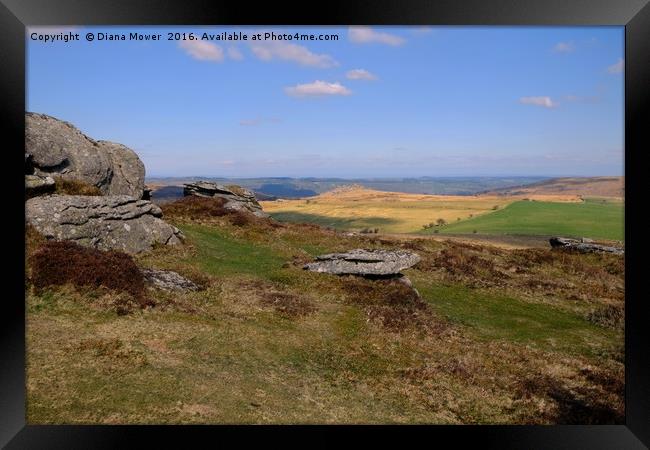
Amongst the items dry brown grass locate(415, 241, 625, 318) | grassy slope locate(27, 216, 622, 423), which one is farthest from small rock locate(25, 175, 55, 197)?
dry brown grass locate(415, 241, 625, 318)

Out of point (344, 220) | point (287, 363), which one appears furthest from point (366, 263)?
point (344, 220)

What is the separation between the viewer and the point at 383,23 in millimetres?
11305

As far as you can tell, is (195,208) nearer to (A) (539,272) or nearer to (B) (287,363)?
(A) (539,272)

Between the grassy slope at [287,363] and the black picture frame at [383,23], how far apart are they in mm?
1229

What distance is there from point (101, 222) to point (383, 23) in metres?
21.1

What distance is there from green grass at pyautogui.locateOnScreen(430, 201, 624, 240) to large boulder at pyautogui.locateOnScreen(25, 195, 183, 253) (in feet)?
172

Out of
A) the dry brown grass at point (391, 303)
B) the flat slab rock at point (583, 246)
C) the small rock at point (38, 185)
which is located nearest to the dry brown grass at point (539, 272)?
the flat slab rock at point (583, 246)

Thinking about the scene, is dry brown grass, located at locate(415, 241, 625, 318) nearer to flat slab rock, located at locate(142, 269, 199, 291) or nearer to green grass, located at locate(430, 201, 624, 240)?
flat slab rock, located at locate(142, 269, 199, 291)

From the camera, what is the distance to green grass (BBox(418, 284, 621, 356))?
2117 centimetres

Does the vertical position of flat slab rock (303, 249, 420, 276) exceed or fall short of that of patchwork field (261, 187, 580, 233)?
it falls short

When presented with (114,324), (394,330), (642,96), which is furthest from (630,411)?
(114,324)

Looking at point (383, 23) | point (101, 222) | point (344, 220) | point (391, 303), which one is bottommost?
point (391, 303)

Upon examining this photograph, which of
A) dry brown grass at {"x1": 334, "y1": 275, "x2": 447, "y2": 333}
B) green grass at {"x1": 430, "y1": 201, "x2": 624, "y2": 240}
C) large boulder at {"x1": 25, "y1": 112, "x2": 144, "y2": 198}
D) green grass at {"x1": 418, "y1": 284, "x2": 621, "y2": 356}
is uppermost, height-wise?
large boulder at {"x1": 25, "y1": 112, "x2": 144, "y2": 198}

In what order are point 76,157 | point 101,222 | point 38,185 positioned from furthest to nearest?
point 76,157 < point 38,185 < point 101,222
